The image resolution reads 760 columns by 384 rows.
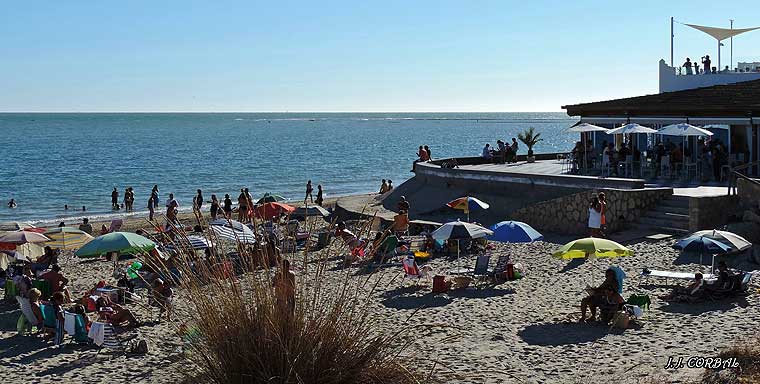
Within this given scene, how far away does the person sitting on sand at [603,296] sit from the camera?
A: 12.1 metres

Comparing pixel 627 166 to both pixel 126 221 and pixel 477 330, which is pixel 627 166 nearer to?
pixel 477 330

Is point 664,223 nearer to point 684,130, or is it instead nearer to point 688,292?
point 684,130

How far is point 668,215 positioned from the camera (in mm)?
→ 18703

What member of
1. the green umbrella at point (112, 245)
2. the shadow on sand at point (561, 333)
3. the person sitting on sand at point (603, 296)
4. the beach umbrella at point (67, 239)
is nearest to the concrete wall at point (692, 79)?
the person sitting on sand at point (603, 296)

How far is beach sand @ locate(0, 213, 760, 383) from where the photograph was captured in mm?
10078

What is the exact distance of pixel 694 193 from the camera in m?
19.3

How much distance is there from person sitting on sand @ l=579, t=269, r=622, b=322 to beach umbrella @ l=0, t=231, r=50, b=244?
10808mm

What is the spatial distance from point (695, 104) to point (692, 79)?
9454 millimetres

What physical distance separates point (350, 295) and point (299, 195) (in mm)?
38443

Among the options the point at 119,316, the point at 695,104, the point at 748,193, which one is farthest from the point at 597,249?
→ the point at 695,104

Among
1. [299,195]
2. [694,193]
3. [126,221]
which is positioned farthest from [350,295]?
[299,195]

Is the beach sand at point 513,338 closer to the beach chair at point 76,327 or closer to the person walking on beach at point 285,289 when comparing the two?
the beach chair at point 76,327

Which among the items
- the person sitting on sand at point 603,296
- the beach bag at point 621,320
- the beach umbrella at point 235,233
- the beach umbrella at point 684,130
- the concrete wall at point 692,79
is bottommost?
the beach bag at point 621,320

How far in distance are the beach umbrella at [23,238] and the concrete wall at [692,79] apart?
2330 centimetres
